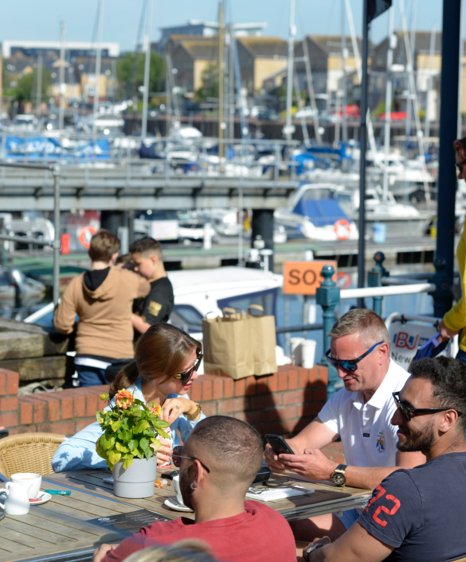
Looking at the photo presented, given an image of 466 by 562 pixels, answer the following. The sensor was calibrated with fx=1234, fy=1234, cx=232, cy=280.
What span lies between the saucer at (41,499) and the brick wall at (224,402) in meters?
2.59

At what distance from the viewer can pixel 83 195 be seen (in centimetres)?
3509

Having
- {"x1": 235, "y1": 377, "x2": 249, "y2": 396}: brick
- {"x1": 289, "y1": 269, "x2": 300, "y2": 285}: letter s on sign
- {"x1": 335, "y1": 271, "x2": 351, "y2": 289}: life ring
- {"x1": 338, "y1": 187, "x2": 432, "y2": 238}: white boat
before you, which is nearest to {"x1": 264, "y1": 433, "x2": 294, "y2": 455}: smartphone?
{"x1": 235, "y1": 377, "x2": 249, "y2": 396}: brick

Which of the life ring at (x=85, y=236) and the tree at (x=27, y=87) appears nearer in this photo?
the life ring at (x=85, y=236)

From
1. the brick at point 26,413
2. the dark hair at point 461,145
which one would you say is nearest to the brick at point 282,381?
the brick at point 26,413

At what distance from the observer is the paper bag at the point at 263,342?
7.85 metres

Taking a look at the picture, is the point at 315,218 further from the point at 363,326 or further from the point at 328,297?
the point at 363,326

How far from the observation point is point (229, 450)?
3.61m

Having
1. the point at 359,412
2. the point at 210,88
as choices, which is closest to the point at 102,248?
the point at 359,412

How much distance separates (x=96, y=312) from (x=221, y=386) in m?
1.02

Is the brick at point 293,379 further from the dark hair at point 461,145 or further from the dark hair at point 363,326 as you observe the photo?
the dark hair at point 363,326

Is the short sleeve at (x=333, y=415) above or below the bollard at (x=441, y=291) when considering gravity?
below

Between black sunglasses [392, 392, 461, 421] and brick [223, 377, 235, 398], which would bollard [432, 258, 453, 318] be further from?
black sunglasses [392, 392, 461, 421]

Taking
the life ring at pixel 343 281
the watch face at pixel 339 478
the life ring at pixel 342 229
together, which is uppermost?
the watch face at pixel 339 478

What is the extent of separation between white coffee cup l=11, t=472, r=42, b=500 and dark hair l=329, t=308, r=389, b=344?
147 centimetres
